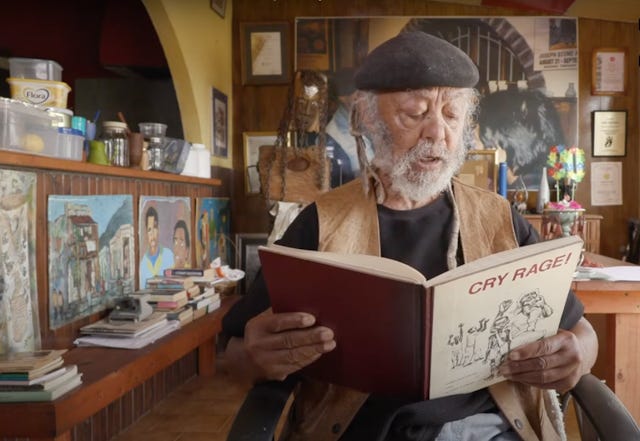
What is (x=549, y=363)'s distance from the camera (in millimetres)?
1104

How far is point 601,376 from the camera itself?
2836 millimetres

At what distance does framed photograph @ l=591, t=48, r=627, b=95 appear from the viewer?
179 inches

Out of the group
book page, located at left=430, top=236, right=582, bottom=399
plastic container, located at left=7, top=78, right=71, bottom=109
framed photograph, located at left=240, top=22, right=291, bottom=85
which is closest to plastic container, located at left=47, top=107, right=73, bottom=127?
plastic container, located at left=7, top=78, right=71, bottom=109

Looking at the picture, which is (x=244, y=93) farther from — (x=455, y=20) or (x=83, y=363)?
(x=83, y=363)

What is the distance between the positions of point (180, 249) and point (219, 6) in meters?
1.99

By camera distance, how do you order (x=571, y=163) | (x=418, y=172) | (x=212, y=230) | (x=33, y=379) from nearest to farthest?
(x=418, y=172) → (x=33, y=379) → (x=571, y=163) → (x=212, y=230)

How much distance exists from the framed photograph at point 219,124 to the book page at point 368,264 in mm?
3372

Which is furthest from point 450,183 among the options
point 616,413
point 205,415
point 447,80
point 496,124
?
point 496,124

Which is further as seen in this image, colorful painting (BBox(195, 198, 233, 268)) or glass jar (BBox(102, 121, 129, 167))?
colorful painting (BBox(195, 198, 233, 268))

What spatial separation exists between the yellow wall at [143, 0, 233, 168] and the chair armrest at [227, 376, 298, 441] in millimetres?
2929

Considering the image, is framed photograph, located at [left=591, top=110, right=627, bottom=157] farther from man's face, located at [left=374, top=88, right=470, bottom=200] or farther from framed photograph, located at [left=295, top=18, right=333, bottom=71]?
man's face, located at [left=374, top=88, right=470, bottom=200]

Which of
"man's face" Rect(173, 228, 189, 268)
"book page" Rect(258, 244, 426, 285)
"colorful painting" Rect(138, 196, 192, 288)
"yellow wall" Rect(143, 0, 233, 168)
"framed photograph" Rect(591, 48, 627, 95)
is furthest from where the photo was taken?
"framed photograph" Rect(591, 48, 627, 95)

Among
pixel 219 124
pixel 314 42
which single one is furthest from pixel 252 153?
pixel 314 42

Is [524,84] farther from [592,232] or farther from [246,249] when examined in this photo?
[246,249]
